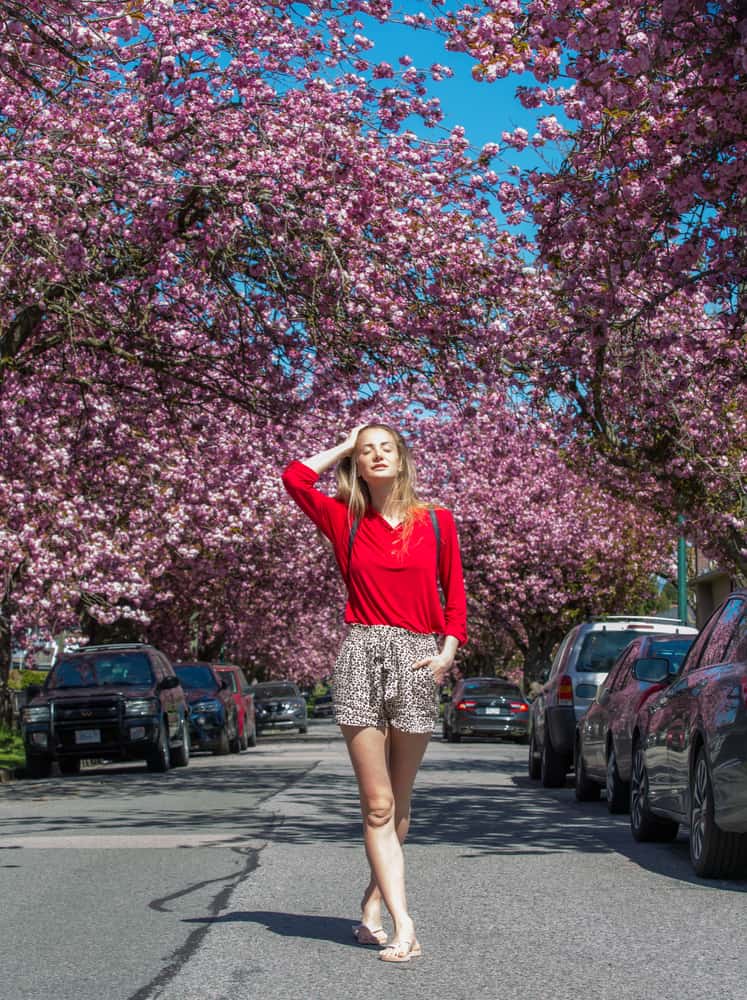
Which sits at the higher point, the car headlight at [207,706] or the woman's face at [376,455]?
the woman's face at [376,455]

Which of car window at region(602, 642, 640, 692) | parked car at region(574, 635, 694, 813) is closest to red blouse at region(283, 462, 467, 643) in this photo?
parked car at region(574, 635, 694, 813)

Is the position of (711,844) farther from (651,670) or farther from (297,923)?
(297,923)

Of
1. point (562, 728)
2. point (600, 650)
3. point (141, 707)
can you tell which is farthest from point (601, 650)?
point (141, 707)

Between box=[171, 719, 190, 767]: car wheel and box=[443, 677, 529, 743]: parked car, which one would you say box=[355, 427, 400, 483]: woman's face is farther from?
box=[443, 677, 529, 743]: parked car

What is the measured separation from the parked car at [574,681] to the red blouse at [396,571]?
11614mm

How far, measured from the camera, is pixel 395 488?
6.70 metres

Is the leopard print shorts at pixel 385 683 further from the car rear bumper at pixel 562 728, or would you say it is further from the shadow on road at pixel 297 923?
the car rear bumper at pixel 562 728

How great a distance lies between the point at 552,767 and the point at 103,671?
800cm

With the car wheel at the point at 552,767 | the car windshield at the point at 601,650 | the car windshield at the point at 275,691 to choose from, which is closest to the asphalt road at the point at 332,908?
the car wheel at the point at 552,767

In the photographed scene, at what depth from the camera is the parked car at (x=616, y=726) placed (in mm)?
13945

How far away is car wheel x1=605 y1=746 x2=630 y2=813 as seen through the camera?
14.3 meters

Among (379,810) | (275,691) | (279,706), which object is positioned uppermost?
(275,691)

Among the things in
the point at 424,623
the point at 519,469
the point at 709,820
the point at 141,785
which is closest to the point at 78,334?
the point at 141,785

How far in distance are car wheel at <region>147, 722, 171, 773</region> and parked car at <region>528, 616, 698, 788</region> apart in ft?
19.0
